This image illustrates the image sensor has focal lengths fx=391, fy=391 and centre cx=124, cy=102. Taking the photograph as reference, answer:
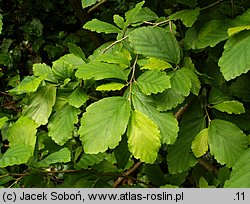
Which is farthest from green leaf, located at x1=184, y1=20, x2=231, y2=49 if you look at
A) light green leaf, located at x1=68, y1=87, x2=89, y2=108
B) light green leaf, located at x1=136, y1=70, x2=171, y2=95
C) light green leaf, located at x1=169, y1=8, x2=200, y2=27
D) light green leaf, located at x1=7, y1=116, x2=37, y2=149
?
light green leaf, located at x1=7, y1=116, x2=37, y2=149

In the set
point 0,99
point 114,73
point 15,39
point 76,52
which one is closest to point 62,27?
point 15,39

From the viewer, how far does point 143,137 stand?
2.27 ft

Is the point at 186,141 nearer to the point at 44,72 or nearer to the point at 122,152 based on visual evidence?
the point at 122,152

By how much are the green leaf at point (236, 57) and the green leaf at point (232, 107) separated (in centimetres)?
11

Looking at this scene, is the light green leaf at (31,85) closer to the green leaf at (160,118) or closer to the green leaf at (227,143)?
the green leaf at (160,118)

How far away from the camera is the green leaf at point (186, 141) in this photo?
0.87 metres

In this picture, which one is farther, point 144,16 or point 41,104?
point 144,16

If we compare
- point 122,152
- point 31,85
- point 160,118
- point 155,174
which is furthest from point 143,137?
point 155,174

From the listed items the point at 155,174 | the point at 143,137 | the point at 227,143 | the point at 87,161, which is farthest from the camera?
the point at 155,174

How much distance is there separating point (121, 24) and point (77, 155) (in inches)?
13.5

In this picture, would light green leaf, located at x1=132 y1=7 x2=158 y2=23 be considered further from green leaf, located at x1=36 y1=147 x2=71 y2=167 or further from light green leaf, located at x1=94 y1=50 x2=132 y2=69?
green leaf, located at x1=36 y1=147 x2=71 y2=167

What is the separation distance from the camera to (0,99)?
7.22 feet

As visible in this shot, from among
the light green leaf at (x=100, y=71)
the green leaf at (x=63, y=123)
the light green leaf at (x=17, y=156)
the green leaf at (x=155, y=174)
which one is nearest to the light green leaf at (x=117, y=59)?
the light green leaf at (x=100, y=71)

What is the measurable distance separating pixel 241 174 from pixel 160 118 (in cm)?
18
